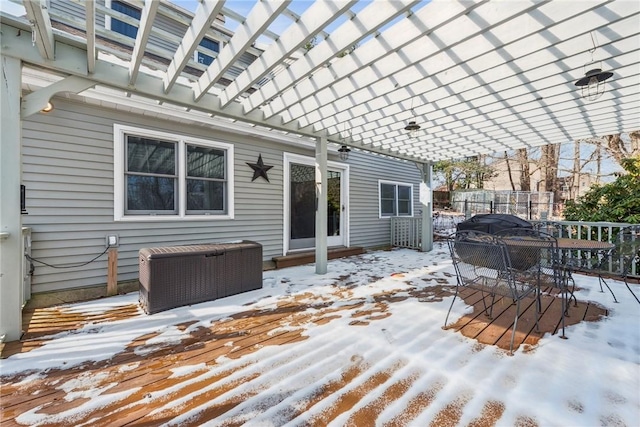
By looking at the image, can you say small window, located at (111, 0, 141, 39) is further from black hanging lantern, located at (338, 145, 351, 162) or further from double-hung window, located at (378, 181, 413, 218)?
double-hung window, located at (378, 181, 413, 218)

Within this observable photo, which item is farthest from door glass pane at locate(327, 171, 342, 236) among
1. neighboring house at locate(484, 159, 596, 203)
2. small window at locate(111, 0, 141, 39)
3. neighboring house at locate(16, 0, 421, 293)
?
neighboring house at locate(484, 159, 596, 203)

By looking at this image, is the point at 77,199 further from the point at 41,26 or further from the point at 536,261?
the point at 536,261

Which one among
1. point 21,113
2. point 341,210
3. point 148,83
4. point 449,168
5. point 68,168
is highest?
point 449,168

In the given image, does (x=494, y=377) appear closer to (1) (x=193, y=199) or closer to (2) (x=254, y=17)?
(2) (x=254, y=17)

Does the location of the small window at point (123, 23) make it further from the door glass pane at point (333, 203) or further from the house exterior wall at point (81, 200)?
the door glass pane at point (333, 203)

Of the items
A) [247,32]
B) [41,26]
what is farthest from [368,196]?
[41,26]

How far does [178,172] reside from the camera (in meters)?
4.40

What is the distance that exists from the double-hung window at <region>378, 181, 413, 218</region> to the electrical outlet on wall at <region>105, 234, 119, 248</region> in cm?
610

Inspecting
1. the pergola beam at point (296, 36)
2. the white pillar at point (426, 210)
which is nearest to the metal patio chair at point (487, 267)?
the pergola beam at point (296, 36)

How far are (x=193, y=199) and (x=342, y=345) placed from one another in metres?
3.43

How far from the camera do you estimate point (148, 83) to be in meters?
3.10

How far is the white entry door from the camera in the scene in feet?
19.5

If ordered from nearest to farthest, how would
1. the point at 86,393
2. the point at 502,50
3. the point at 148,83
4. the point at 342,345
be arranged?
the point at 86,393 < the point at 342,345 < the point at 502,50 < the point at 148,83

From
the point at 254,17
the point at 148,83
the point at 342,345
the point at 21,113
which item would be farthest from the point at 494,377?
the point at 21,113
